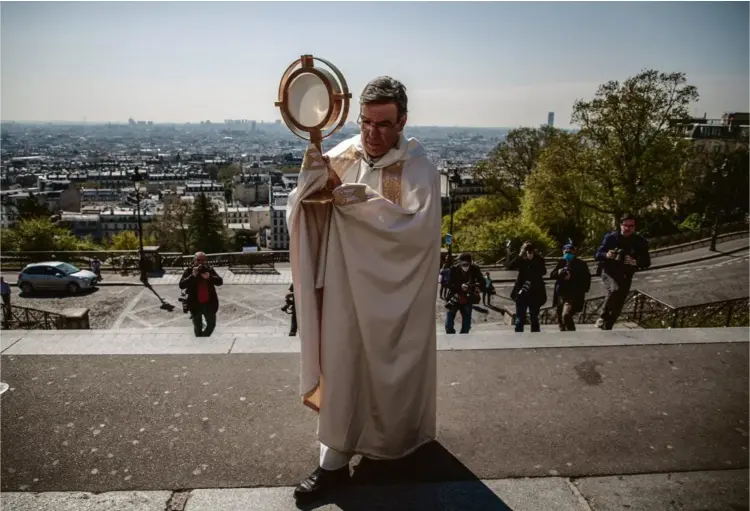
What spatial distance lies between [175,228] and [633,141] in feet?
188

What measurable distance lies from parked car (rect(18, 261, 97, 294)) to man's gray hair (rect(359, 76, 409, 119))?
22539 mm

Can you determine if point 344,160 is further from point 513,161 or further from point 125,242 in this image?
point 125,242

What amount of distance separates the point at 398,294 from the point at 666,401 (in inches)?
103

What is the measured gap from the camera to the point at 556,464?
3387 mm

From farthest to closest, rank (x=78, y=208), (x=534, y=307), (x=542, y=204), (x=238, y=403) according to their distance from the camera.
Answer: (x=78, y=208) < (x=542, y=204) < (x=534, y=307) < (x=238, y=403)

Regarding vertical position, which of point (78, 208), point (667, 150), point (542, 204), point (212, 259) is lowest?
point (78, 208)

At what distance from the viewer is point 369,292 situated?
301 centimetres

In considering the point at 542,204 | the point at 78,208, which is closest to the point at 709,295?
the point at 542,204

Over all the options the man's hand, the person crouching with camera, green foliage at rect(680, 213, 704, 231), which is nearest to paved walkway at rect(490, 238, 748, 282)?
green foliage at rect(680, 213, 704, 231)

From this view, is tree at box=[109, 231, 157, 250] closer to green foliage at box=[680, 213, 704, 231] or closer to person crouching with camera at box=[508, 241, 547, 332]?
green foliage at box=[680, 213, 704, 231]

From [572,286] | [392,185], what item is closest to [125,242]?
[572,286]

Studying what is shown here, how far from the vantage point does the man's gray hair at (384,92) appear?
292 cm

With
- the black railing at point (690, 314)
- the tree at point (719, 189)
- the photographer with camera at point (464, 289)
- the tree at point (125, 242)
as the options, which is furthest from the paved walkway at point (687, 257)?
the tree at point (125, 242)

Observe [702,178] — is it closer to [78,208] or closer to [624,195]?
[624,195]
